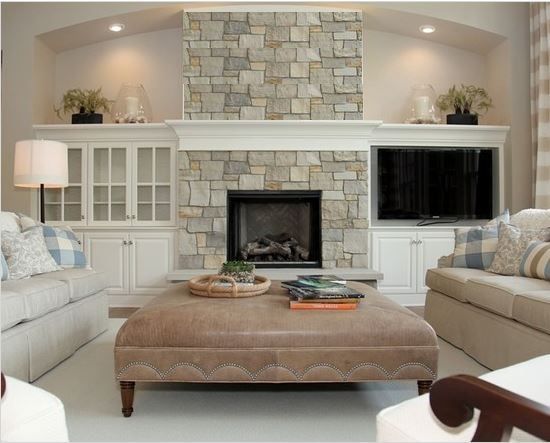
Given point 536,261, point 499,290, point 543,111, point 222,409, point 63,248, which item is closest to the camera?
point 222,409

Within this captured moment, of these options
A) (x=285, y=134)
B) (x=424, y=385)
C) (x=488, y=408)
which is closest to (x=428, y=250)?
(x=285, y=134)

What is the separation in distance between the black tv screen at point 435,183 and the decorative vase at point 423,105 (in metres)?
0.32

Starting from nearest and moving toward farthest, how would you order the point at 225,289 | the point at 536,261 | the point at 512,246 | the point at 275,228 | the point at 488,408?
the point at 488,408, the point at 225,289, the point at 536,261, the point at 512,246, the point at 275,228

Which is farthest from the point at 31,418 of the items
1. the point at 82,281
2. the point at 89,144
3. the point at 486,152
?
the point at 486,152

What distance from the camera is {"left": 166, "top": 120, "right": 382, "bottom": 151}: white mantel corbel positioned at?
14.4 ft

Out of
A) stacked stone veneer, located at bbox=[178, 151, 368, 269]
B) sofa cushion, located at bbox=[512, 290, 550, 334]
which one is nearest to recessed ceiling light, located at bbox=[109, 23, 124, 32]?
stacked stone veneer, located at bbox=[178, 151, 368, 269]

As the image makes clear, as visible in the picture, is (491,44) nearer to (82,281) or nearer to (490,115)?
(490,115)

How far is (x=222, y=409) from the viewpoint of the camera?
2.02 metres

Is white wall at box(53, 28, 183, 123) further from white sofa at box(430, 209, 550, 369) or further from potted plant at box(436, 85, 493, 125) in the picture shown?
white sofa at box(430, 209, 550, 369)

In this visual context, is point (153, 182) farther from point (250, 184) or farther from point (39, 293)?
point (39, 293)

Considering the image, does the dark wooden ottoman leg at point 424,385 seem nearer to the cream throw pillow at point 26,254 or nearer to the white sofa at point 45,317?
the white sofa at point 45,317

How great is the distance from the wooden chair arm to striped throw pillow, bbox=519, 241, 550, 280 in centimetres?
209

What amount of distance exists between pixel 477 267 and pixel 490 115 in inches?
97.9

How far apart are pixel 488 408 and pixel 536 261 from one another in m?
2.21
